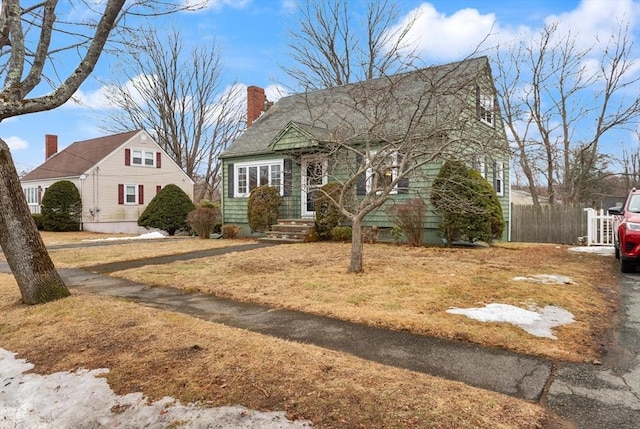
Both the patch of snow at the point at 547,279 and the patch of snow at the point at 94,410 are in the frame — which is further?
the patch of snow at the point at 547,279

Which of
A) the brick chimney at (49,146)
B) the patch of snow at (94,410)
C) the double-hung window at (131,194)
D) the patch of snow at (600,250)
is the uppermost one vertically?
the brick chimney at (49,146)

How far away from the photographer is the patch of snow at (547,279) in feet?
21.7

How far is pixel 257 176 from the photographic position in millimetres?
16031

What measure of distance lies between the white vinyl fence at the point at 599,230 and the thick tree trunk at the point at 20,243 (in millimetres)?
14108

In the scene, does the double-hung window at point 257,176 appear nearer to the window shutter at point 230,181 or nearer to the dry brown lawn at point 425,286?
the window shutter at point 230,181

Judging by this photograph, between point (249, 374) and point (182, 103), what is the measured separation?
3368 centimetres

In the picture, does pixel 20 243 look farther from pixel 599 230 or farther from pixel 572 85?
pixel 572 85

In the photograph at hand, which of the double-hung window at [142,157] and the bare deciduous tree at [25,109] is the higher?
the double-hung window at [142,157]

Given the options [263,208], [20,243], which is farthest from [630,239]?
[263,208]

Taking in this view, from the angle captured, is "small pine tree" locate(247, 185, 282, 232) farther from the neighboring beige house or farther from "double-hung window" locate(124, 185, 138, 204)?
"double-hung window" locate(124, 185, 138, 204)

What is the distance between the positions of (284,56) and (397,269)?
2052cm

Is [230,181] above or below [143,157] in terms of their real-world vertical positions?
below

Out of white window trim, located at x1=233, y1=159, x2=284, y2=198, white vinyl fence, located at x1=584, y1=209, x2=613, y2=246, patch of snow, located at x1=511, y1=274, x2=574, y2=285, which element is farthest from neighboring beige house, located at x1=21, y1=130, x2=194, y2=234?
patch of snow, located at x1=511, y1=274, x2=574, y2=285

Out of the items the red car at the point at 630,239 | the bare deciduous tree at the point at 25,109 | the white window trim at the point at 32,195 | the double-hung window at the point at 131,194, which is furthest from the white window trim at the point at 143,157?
the red car at the point at 630,239
